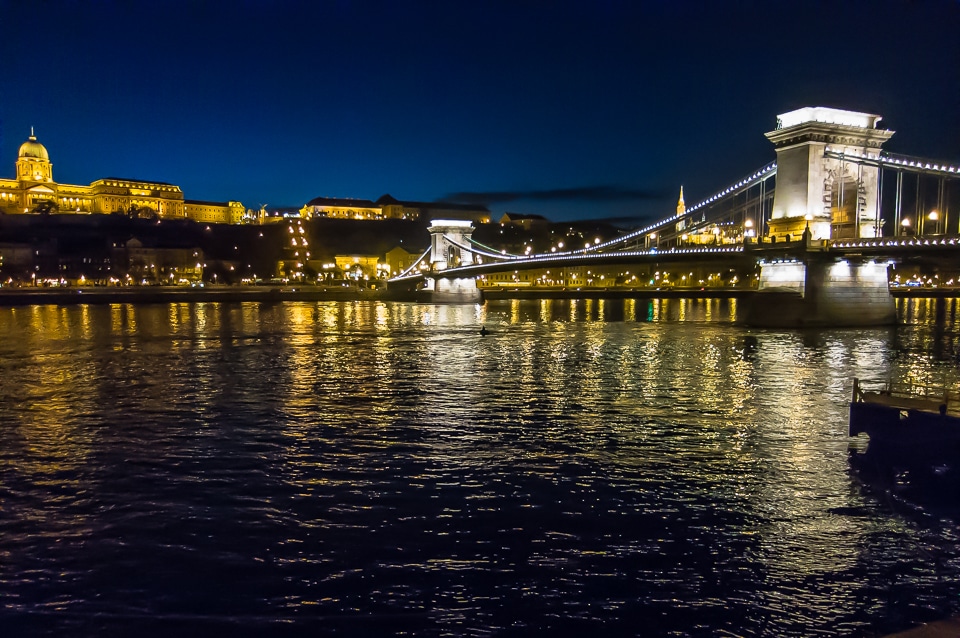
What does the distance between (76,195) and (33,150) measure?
11.5 metres

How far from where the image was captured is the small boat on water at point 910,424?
10.3 m

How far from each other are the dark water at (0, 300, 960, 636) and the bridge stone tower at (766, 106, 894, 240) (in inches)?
824

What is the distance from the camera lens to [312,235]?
140750 mm

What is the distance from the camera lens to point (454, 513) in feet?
29.7

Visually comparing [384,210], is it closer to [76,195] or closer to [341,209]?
[341,209]

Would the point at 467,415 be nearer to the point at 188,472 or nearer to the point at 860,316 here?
the point at 188,472

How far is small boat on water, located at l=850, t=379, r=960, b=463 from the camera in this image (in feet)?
33.8

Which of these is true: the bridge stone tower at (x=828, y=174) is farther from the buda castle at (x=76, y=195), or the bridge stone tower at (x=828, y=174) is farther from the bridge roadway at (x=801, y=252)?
the buda castle at (x=76, y=195)

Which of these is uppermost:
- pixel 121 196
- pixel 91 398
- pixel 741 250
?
pixel 121 196

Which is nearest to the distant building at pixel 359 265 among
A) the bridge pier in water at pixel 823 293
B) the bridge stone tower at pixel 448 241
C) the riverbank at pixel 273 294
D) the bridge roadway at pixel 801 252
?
Answer: the riverbank at pixel 273 294

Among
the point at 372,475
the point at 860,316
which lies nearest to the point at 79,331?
the point at 372,475

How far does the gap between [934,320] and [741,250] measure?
1953 centimetres

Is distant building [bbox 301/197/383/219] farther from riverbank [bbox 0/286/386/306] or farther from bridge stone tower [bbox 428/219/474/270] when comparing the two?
bridge stone tower [bbox 428/219/474/270]

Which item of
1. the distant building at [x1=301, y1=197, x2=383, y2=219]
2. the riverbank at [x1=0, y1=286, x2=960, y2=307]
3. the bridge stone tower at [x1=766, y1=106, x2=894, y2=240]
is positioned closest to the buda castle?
the distant building at [x1=301, y1=197, x2=383, y2=219]
